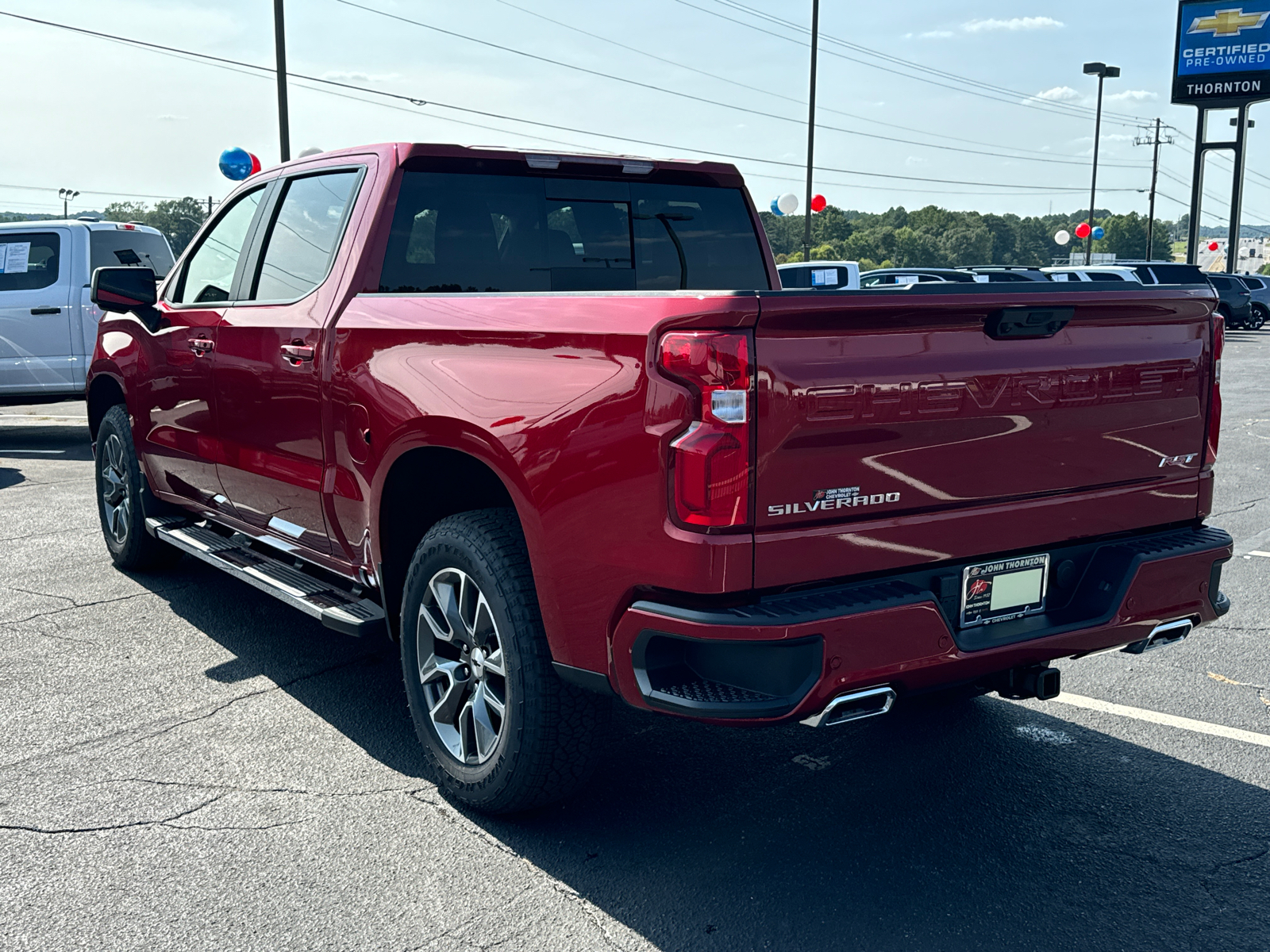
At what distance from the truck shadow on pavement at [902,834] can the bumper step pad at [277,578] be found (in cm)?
48

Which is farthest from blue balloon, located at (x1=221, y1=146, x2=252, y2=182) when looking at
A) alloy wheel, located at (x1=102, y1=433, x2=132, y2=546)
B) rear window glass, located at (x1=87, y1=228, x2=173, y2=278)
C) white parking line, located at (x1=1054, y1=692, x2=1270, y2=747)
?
white parking line, located at (x1=1054, y1=692, x2=1270, y2=747)

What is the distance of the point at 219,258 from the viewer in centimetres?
511

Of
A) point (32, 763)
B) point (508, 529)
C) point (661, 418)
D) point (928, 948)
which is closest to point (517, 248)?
point (508, 529)

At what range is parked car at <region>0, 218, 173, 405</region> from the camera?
12.0 metres

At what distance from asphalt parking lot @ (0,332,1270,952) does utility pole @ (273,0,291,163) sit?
655 inches

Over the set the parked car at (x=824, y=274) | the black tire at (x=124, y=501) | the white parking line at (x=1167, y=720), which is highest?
the parked car at (x=824, y=274)

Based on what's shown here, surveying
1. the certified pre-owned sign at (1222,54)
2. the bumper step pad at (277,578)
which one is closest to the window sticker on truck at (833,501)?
the bumper step pad at (277,578)

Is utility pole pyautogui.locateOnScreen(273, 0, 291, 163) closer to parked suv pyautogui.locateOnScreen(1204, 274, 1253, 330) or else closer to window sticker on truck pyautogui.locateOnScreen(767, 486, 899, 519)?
window sticker on truck pyautogui.locateOnScreen(767, 486, 899, 519)

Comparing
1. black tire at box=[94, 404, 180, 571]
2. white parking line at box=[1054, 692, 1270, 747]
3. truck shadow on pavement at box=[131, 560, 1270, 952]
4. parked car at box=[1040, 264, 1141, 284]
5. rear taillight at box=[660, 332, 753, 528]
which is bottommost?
truck shadow on pavement at box=[131, 560, 1270, 952]

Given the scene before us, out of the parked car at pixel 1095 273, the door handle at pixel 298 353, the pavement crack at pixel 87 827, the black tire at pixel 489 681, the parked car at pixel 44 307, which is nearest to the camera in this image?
the black tire at pixel 489 681

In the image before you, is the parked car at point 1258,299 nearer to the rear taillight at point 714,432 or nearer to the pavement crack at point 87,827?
the rear taillight at point 714,432

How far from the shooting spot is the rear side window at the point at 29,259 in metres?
12.0

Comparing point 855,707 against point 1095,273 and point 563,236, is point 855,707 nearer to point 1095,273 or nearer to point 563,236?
point 563,236

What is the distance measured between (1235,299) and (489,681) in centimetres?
3864
